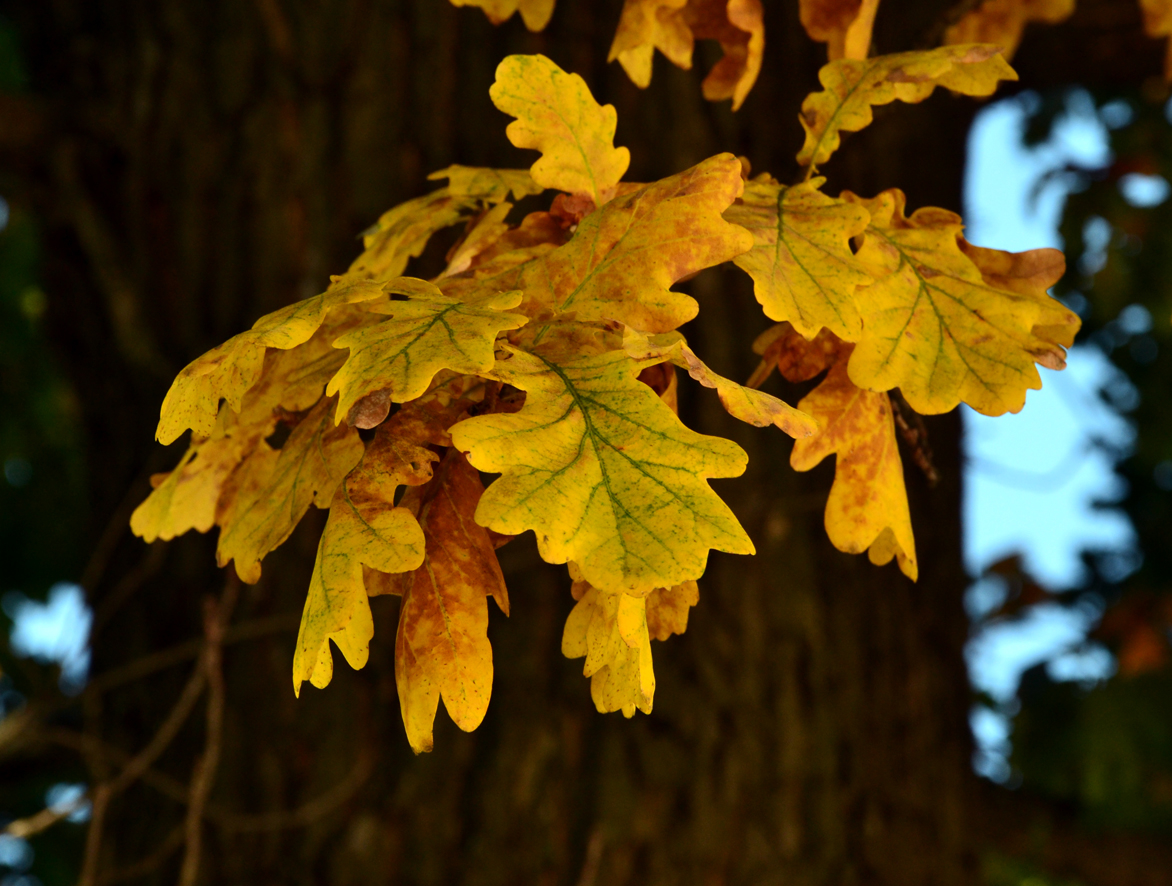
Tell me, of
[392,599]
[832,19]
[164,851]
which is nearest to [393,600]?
[392,599]

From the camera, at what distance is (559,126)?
0.72 metres

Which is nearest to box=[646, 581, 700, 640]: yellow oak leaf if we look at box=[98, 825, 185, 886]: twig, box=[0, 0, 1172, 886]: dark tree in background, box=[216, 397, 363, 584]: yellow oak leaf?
box=[216, 397, 363, 584]: yellow oak leaf

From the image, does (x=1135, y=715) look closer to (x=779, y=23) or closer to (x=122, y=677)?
(x=779, y=23)

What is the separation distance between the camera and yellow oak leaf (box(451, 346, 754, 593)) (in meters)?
0.51

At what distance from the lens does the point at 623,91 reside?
171 centimetres

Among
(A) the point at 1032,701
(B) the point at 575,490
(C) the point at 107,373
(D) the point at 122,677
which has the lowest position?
(A) the point at 1032,701

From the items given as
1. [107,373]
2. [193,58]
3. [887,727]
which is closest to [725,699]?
[887,727]

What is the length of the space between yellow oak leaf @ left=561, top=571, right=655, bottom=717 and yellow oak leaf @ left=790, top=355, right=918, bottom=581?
0.58 ft

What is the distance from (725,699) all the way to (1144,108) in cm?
260

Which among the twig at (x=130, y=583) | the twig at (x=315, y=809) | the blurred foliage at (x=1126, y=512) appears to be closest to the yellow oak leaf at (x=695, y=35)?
the twig at (x=315, y=809)

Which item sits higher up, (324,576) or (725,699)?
(324,576)

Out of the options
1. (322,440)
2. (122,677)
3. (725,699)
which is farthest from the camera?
(122,677)

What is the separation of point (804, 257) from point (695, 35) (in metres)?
0.38

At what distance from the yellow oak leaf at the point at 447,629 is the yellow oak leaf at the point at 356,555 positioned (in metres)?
0.04
